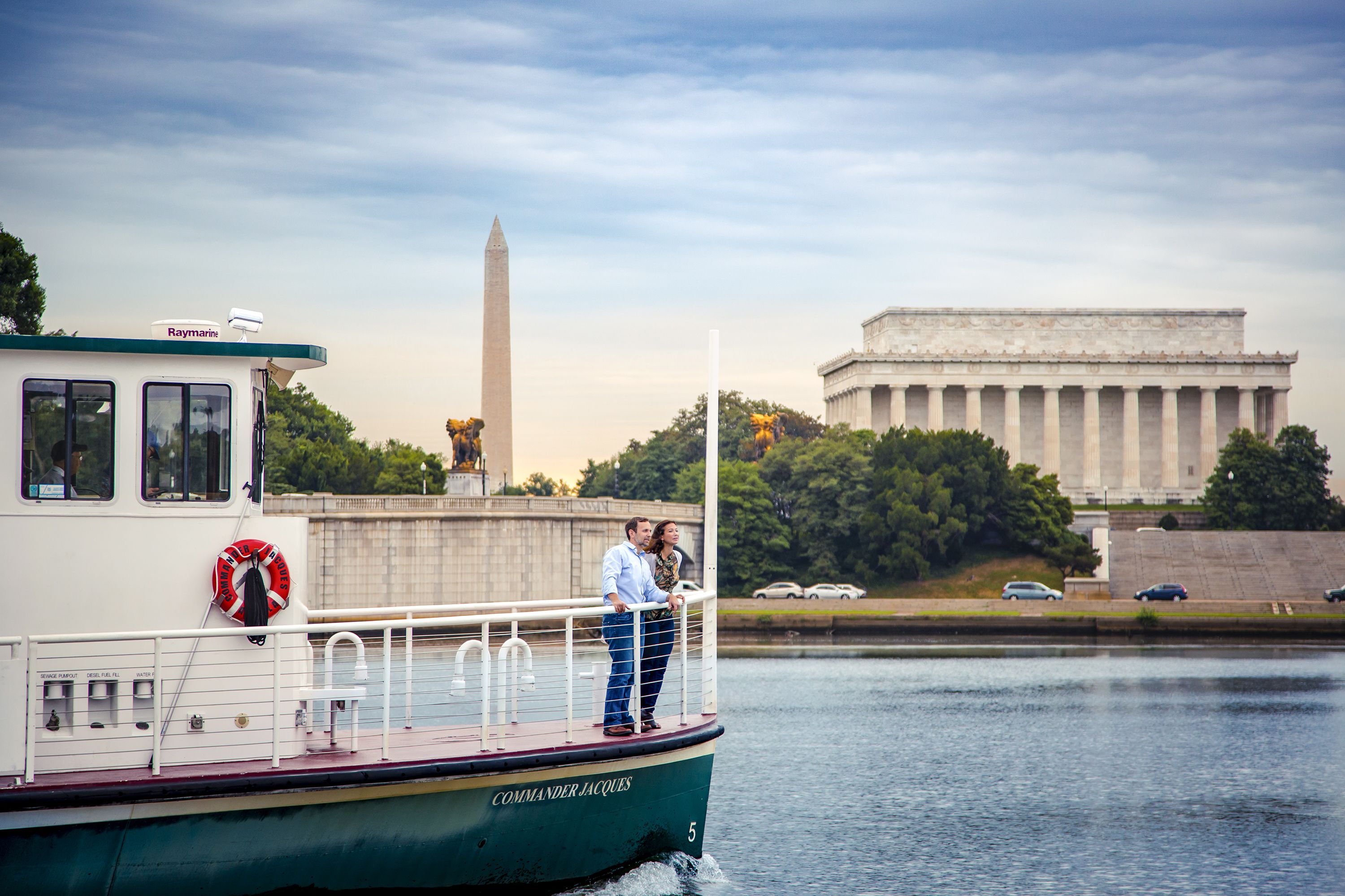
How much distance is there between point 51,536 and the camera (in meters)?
11.8

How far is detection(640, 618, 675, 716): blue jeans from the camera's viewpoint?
13383 mm

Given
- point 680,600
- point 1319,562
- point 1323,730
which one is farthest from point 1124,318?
point 680,600

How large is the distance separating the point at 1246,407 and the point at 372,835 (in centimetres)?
11837

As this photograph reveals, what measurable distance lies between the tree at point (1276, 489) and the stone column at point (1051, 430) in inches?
885

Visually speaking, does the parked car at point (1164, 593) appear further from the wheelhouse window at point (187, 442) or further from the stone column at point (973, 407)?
the wheelhouse window at point (187, 442)

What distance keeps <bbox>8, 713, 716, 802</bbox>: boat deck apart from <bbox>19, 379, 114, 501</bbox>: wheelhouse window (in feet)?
7.56

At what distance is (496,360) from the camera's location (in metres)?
79.1

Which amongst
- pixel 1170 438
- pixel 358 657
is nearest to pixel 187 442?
pixel 358 657

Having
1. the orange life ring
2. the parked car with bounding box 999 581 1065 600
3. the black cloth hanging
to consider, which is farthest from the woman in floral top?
the parked car with bounding box 999 581 1065 600

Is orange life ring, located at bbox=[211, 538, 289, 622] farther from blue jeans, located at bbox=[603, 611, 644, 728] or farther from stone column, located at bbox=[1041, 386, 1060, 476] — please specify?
stone column, located at bbox=[1041, 386, 1060, 476]

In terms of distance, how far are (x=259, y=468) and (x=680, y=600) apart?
12.9ft

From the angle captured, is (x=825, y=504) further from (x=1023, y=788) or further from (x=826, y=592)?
(x=1023, y=788)

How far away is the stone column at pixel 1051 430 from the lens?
11769 cm

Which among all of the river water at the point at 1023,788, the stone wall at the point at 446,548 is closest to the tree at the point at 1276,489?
the stone wall at the point at 446,548
